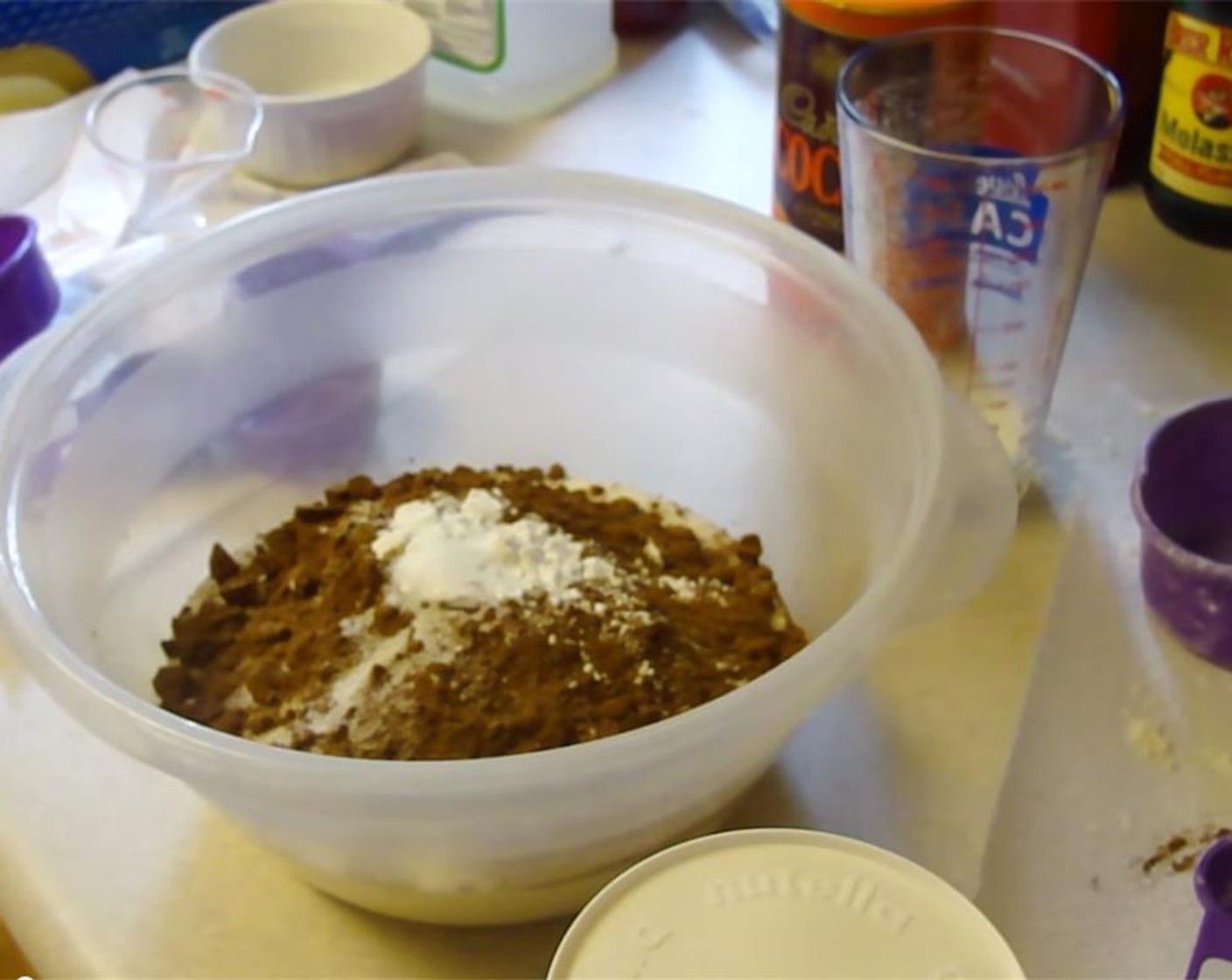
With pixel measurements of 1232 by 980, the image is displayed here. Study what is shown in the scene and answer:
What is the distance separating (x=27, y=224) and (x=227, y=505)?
199 millimetres

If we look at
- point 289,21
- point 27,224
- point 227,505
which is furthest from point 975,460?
Answer: point 289,21

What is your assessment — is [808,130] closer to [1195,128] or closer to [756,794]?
[1195,128]

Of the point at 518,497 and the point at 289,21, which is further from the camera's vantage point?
the point at 289,21

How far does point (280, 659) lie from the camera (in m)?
0.50

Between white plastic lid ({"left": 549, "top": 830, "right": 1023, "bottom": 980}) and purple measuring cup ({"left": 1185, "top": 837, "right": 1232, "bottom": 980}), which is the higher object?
white plastic lid ({"left": 549, "top": 830, "right": 1023, "bottom": 980})

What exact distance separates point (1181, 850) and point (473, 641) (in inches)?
9.6

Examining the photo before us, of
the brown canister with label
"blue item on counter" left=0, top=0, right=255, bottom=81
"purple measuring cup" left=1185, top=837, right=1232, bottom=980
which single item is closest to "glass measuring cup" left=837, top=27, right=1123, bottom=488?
the brown canister with label

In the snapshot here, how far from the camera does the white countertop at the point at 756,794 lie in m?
0.44

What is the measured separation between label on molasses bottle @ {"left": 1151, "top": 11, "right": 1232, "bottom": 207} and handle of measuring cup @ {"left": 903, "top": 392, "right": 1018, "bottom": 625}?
29 centimetres

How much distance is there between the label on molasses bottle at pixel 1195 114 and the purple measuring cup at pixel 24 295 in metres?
0.53

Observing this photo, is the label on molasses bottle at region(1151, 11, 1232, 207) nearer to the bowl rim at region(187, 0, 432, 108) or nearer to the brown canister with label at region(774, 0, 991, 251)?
the brown canister with label at region(774, 0, 991, 251)

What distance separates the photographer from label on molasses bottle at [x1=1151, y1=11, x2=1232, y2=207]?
640 mm

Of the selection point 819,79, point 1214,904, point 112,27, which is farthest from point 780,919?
point 112,27

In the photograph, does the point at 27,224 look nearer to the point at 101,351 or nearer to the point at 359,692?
the point at 101,351
